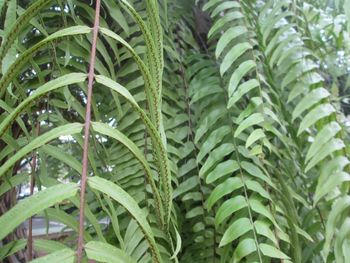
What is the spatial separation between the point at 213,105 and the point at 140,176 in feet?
0.55

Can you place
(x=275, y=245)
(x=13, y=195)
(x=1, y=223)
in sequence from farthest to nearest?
(x=13, y=195) → (x=275, y=245) → (x=1, y=223)

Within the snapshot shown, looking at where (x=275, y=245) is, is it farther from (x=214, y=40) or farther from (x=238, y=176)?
(x=214, y=40)

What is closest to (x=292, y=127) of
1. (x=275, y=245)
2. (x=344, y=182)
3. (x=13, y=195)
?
(x=344, y=182)

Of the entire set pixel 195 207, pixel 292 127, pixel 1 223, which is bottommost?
pixel 1 223

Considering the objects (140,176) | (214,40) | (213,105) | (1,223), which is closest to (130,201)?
(1,223)

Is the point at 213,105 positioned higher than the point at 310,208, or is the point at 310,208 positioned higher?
the point at 213,105

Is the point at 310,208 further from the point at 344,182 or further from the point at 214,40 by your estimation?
the point at 214,40

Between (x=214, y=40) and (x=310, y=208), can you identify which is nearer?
(x=310, y=208)

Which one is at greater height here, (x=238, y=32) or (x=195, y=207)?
(x=238, y=32)

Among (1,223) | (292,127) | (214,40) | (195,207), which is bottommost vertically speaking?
(1,223)

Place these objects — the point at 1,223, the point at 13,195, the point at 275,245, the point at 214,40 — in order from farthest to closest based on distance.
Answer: the point at 214,40 → the point at 13,195 → the point at 275,245 → the point at 1,223

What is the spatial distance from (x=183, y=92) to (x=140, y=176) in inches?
7.0

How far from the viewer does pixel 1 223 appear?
0.84 ft

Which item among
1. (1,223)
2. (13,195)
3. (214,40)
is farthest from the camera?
(214,40)
